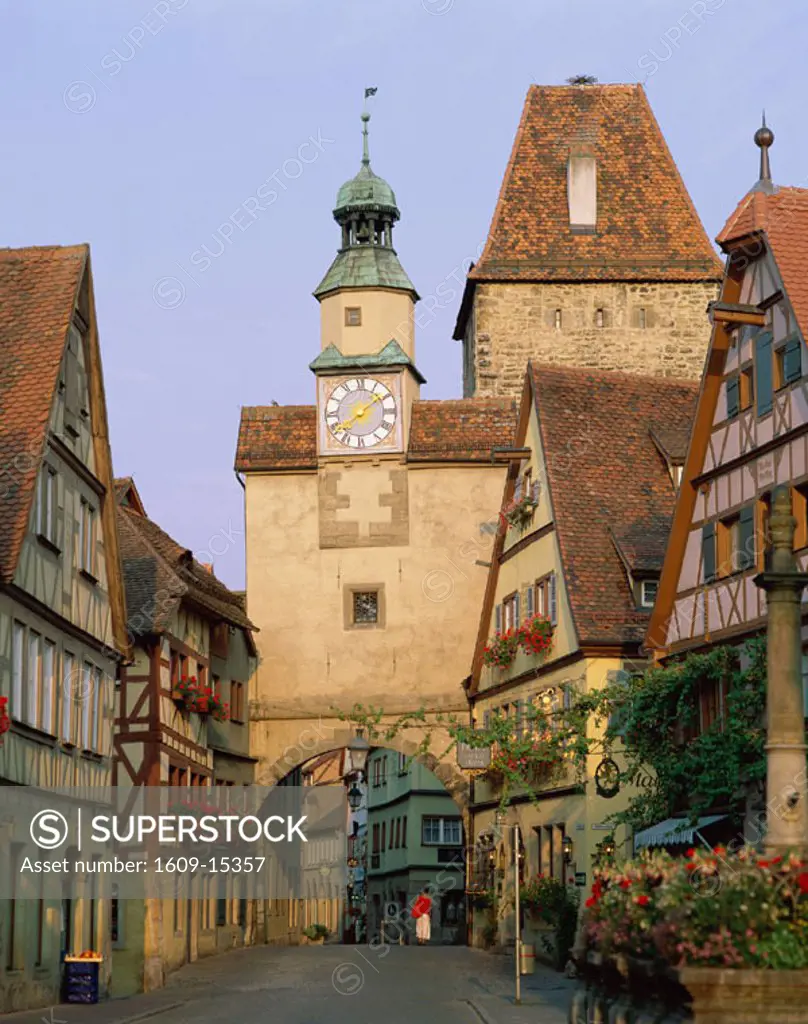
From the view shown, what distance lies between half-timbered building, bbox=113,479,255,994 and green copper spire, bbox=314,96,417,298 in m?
6.97

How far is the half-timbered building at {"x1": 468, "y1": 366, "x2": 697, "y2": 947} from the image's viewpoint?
34062 mm

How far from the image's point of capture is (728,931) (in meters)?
13.8

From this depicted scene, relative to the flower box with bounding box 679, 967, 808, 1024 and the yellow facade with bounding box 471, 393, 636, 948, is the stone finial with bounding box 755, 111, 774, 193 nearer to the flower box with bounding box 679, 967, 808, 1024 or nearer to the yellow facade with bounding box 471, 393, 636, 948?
the yellow facade with bounding box 471, 393, 636, 948

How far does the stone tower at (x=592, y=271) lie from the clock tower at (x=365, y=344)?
4.15 metres

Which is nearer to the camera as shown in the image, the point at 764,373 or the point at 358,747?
the point at 764,373

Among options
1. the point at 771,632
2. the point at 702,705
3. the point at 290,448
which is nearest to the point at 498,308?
the point at 290,448

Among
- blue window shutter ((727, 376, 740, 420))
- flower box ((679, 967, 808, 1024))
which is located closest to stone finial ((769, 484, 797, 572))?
flower box ((679, 967, 808, 1024))

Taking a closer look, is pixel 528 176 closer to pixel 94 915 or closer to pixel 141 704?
pixel 141 704

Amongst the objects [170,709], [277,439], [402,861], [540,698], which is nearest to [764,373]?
[540,698]

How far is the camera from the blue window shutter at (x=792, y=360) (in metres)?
25.6

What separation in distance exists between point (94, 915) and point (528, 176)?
26.3 meters

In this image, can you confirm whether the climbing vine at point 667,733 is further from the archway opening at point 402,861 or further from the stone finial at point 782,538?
the archway opening at point 402,861

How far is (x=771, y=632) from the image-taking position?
1638cm

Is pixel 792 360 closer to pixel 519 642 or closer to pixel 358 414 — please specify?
pixel 519 642
